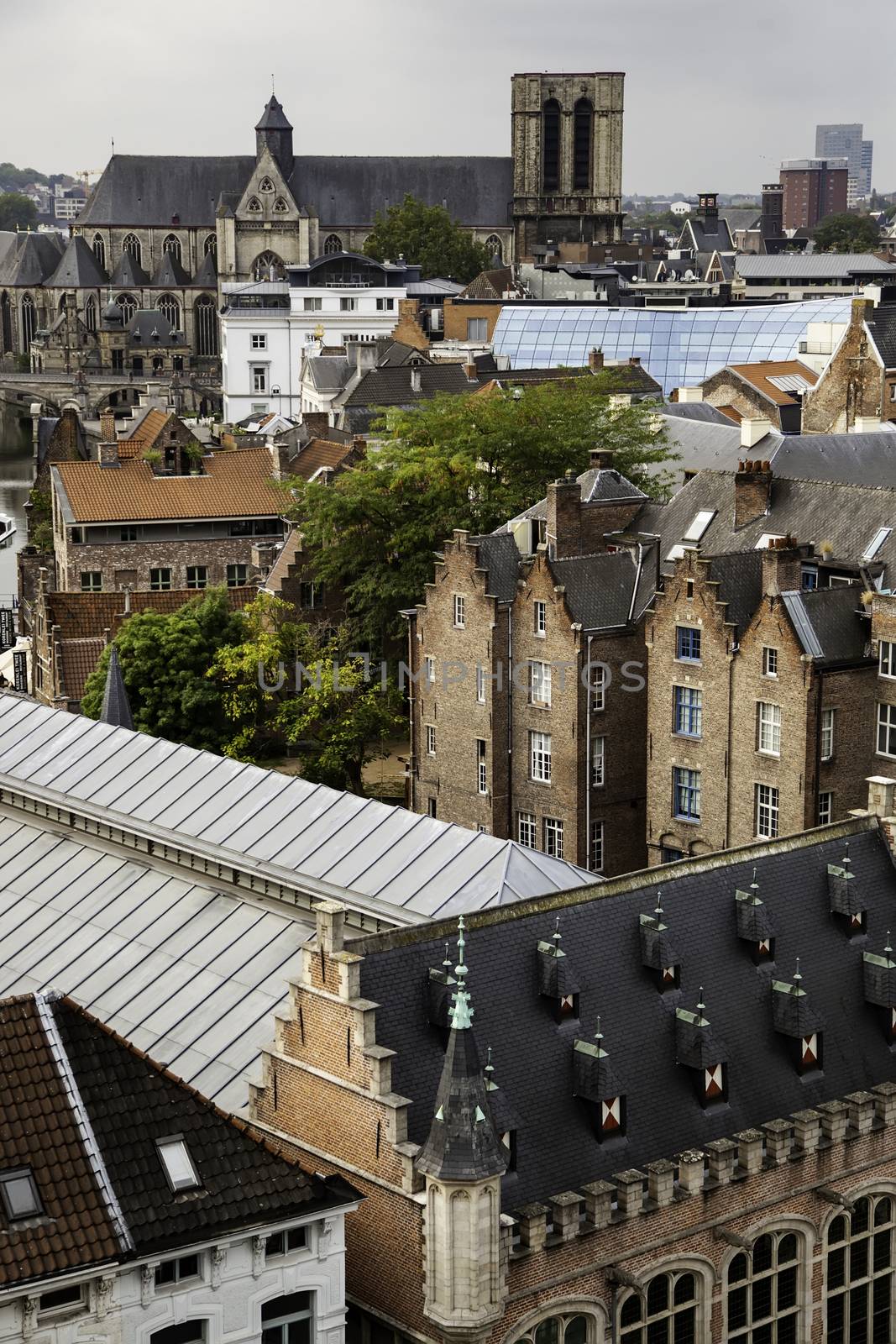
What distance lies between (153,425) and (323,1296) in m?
113

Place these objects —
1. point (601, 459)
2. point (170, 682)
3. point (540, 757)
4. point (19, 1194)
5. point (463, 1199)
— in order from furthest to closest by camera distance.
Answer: point (170, 682)
point (601, 459)
point (540, 757)
point (463, 1199)
point (19, 1194)

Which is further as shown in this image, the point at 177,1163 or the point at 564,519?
the point at 564,519

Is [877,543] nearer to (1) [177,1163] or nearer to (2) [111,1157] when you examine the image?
(1) [177,1163]

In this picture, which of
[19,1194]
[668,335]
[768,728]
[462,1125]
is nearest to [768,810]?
[768,728]

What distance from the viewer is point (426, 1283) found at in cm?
3381

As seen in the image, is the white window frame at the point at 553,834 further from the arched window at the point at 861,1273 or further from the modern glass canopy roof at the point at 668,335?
the modern glass canopy roof at the point at 668,335

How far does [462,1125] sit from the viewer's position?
32.7 m

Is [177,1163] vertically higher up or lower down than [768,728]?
lower down

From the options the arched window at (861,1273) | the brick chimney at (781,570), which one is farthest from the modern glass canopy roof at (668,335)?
the arched window at (861,1273)

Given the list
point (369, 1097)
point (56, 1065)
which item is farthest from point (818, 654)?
point (56, 1065)

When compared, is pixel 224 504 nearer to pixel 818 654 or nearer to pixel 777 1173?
pixel 818 654

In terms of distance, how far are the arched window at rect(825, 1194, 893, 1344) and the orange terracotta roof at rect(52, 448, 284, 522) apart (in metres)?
68.3

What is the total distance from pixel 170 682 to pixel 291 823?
131ft

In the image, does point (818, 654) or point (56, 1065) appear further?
point (818, 654)
